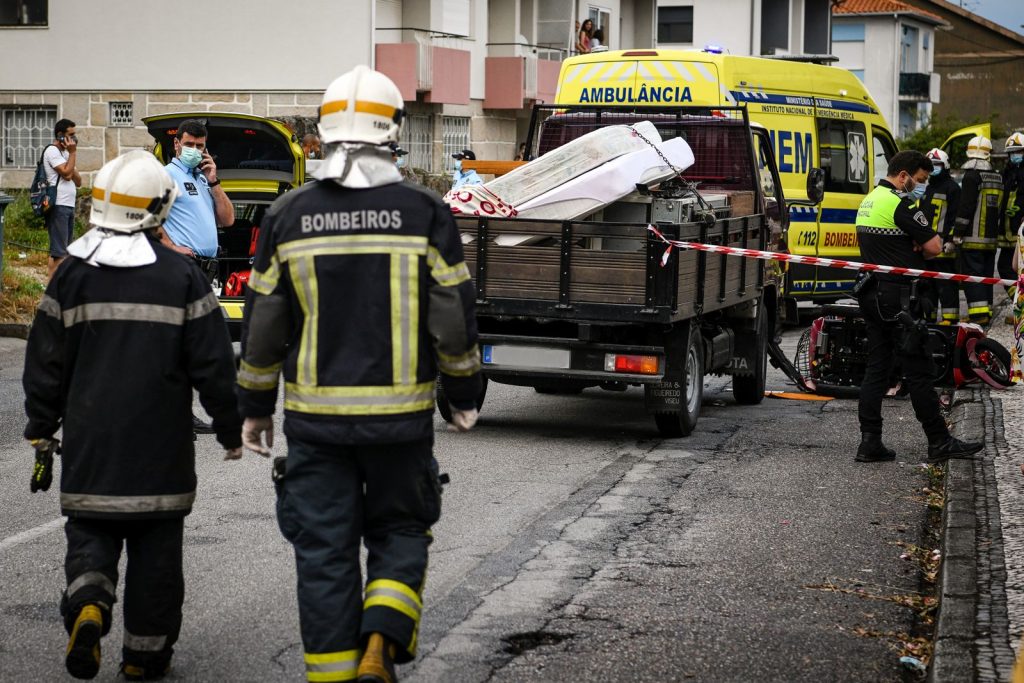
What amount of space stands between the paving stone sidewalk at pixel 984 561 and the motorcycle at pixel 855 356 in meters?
1.65

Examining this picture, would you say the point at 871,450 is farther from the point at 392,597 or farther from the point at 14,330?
the point at 14,330

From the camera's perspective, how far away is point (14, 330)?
14.9 metres

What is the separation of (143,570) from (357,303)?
1.25 metres

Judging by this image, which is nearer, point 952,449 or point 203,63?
point 952,449

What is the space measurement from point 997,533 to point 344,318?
149 inches

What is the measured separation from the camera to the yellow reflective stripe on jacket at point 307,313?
4195 millimetres

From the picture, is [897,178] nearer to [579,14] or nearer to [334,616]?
[334,616]

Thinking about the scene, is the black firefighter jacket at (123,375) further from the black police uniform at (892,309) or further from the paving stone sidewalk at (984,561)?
the black police uniform at (892,309)

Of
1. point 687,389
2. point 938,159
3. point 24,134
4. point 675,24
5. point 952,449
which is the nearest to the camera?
point 952,449

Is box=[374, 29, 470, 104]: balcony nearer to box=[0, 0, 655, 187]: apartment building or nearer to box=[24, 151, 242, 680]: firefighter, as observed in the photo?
box=[0, 0, 655, 187]: apartment building

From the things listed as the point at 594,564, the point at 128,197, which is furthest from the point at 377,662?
the point at 594,564

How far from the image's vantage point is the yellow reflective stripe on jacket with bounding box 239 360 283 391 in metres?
4.33

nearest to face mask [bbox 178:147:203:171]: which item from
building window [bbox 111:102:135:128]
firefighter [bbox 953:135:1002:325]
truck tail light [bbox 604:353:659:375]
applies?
truck tail light [bbox 604:353:659:375]

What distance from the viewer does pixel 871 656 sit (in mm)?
5340
